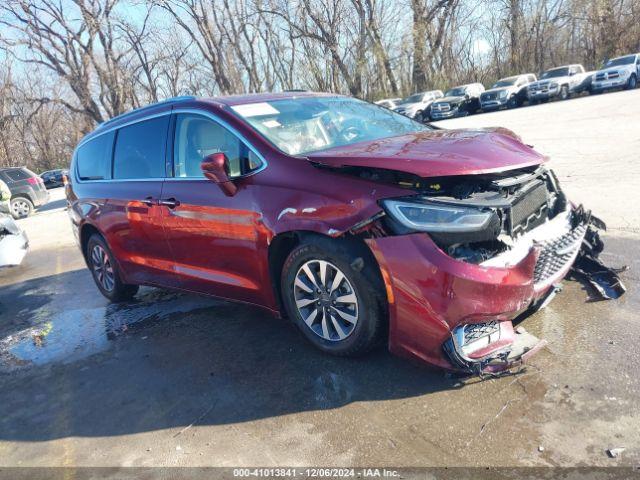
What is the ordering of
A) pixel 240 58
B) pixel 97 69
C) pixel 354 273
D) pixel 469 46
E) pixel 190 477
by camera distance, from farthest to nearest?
pixel 469 46 → pixel 240 58 → pixel 97 69 → pixel 354 273 → pixel 190 477

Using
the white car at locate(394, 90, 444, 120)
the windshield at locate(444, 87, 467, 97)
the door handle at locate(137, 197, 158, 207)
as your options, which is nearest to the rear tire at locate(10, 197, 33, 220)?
the door handle at locate(137, 197, 158, 207)

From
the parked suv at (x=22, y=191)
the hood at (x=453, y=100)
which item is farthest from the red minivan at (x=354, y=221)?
the hood at (x=453, y=100)

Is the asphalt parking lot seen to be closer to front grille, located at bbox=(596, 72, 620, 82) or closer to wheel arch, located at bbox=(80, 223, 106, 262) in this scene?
wheel arch, located at bbox=(80, 223, 106, 262)

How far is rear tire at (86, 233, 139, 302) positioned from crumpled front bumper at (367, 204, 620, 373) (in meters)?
3.56

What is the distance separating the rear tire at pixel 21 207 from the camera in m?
16.2

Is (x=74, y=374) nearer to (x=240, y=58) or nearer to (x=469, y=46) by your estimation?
(x=240, y=58)

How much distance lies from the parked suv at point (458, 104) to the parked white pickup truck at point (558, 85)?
3.57 meters

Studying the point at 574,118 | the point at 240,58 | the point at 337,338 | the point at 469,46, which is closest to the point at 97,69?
the point at 240,58

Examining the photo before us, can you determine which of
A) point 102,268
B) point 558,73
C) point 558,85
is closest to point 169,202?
point 102,268

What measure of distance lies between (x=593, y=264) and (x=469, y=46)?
47.4 meters

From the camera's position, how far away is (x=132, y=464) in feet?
9.21

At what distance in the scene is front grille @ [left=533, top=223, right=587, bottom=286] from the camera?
314 cm

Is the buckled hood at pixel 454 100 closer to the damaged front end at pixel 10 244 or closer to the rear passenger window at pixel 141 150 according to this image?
the damaged front end at pixel 10 244

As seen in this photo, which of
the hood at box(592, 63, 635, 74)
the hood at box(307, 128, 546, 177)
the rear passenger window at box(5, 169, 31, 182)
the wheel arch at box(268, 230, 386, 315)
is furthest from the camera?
the hood at box(592, 63, 635, 74)
